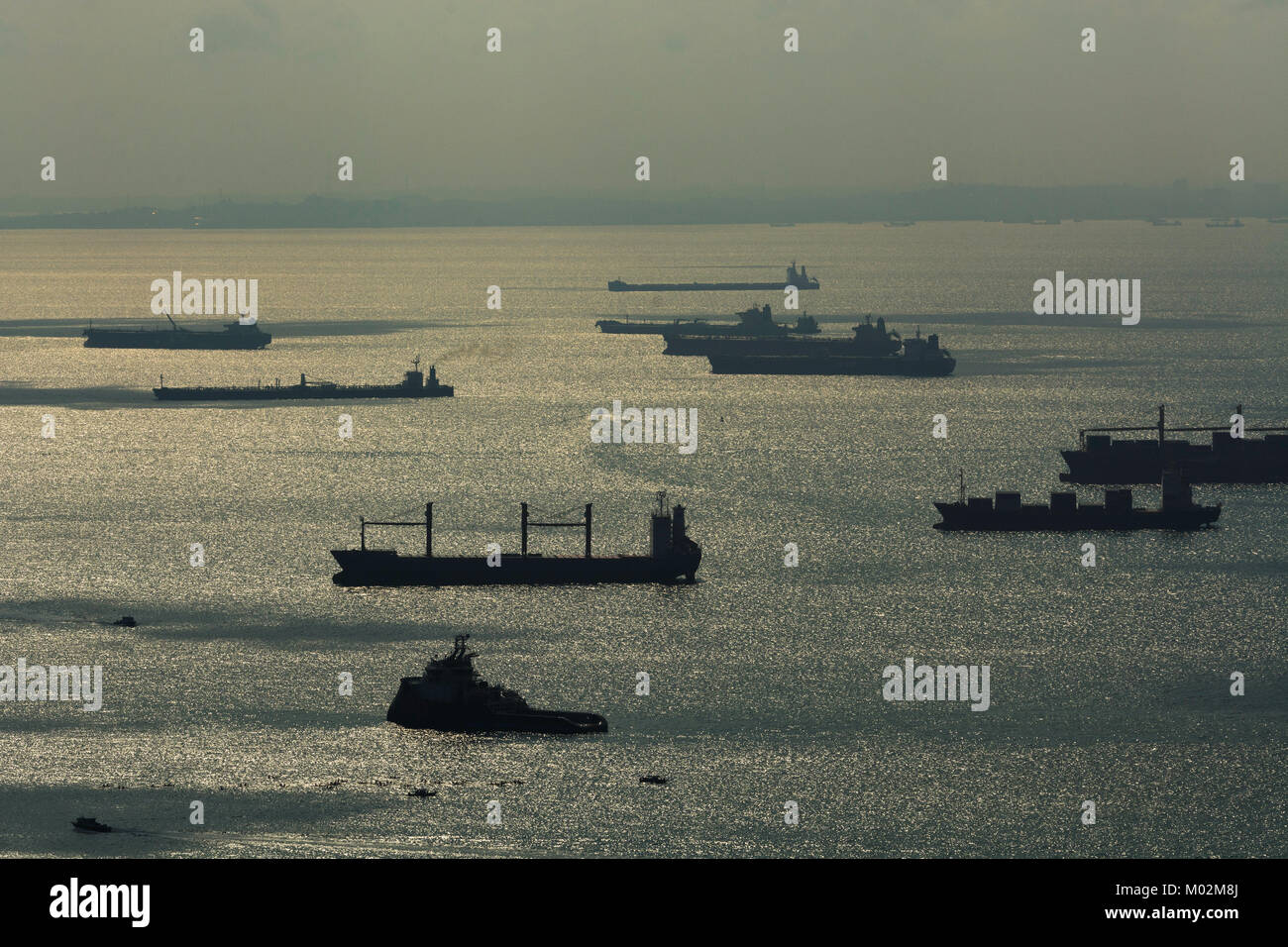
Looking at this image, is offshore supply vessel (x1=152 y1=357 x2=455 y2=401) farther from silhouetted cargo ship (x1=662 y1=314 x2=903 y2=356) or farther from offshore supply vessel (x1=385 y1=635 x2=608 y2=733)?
offshore supply vessel (x1=385 y1=635 x2=608 y2=733)

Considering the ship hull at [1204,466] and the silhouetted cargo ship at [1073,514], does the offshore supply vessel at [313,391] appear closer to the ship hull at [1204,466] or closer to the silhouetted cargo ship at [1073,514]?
the ship hull at [1204,466]

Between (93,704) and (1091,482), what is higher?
(1091,482)

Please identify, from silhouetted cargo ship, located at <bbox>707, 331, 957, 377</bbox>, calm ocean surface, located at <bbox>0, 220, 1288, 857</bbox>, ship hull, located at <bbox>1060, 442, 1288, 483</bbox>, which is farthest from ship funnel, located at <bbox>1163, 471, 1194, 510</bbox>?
silhouetted cargo ship, located at <bbox>707, 331, 957, 377</bbox>

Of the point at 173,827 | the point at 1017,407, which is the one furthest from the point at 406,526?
the point at 1017,407

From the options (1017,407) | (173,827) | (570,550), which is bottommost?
(173,827)

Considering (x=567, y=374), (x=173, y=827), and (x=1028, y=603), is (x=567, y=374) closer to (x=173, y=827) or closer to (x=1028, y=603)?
(x=1028, y=603)

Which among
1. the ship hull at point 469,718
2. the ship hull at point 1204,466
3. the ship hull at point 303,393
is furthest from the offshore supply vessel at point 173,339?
the ship hull at point 469,718
